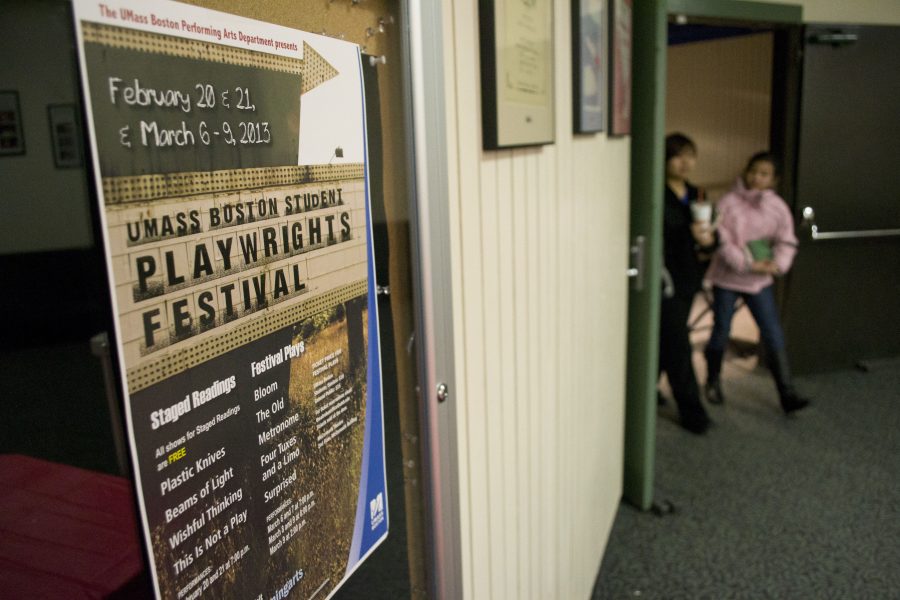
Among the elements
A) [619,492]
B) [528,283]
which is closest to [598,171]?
[528,283]

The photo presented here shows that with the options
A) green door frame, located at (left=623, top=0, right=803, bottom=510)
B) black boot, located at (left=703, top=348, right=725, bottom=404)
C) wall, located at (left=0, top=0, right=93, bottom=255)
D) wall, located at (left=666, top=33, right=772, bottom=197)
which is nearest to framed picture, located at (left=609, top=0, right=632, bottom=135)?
green door frame, located at (left=623, top=0, right=803, bottom=510)

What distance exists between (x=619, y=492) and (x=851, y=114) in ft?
9.30

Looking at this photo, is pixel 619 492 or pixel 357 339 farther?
pixel 619 492

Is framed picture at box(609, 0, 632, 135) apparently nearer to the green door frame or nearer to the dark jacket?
the green door frame

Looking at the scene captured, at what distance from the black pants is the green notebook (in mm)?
567

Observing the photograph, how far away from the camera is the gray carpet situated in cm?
230

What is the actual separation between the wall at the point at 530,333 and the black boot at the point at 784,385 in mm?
1791

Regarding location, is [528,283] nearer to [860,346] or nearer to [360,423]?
[360,423]

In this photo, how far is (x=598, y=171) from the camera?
1.94 metres

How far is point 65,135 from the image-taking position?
0.43 metres

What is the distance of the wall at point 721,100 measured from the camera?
6.50m

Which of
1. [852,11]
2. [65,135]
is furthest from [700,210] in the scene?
[65,135]

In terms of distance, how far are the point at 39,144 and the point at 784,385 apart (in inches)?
151

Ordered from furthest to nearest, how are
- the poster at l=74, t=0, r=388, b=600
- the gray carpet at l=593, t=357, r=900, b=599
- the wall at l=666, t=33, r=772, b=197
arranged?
the wall at l=666, t=33, r=772, b=197, the gray carpet at l=593, t=357, r=900, b=599, the poster at l=74, t=0, r=388, b=600
